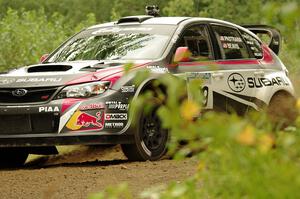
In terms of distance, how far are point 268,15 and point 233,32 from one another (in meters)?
8.72

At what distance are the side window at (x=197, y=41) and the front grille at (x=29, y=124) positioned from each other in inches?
83.3

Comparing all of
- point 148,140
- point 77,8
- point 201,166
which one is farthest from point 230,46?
point 77,8

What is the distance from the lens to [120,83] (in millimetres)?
9172

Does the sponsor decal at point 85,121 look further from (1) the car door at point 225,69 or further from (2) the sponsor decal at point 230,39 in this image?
(2) the sponsor decal at point 230,39

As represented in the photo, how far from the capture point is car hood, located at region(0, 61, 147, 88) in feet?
29.9

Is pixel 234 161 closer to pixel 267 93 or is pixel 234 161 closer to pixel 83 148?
pixel 267 93

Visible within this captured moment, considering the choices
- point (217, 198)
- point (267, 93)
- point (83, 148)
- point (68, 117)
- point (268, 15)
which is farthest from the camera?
point (83, 148)

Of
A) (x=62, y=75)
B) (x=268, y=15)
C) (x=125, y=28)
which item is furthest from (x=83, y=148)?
(x=268, y=15)

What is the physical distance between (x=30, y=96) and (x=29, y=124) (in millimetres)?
294

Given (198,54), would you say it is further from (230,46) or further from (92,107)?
(92,107)

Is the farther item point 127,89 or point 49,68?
point 49,68

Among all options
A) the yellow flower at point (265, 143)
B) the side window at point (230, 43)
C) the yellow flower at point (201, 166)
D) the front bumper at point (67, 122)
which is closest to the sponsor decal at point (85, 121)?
the front bumper at point (67, 122)

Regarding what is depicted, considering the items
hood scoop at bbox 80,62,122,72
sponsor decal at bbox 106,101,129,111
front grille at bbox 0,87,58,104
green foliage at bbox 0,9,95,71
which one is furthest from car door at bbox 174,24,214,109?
green foliage at bbox 0,9,95,71

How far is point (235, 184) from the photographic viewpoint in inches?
117
